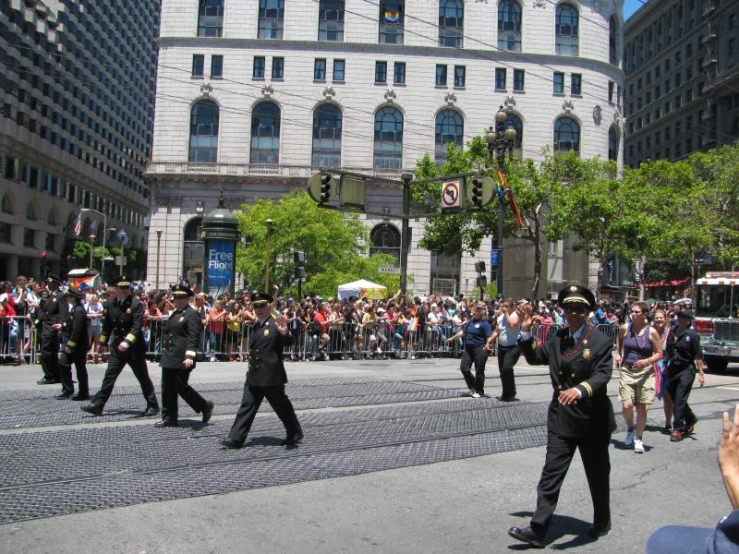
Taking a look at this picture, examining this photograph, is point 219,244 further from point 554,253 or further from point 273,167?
point 554,253

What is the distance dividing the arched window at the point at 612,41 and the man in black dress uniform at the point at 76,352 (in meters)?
54.9

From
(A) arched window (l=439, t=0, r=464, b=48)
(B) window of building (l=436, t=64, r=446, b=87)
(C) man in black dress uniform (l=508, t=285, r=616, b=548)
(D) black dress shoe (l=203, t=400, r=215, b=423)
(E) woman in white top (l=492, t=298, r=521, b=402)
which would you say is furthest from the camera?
(B) window of building (l=436, t=64, r=446, b=87)

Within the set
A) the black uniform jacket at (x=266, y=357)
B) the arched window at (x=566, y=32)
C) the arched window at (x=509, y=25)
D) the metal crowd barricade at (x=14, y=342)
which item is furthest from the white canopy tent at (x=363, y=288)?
the arched window at (x=566, y=32)

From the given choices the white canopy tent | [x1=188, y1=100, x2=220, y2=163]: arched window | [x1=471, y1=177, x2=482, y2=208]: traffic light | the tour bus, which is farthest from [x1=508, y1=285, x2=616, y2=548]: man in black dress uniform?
[x1=188, y1=100, x2=220, y2=163]: arched window

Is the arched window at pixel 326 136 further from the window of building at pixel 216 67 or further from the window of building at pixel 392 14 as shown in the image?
the window of building at pixel 216 67

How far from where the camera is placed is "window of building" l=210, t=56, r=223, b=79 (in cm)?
5378

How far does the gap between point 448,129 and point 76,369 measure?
46.8m

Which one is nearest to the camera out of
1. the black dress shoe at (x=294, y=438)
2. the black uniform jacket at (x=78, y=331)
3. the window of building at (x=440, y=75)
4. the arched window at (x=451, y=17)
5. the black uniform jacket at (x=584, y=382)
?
the black uniform jacket at (x=584, y=382)

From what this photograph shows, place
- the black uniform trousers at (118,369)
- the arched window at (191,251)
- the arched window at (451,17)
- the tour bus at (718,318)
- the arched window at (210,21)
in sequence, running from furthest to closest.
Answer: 1. the arched window at (451,17)
2. the arched window at (210,21)
3. the arched window at (191,251)
4. the tour bus at (718,318)
5. the black uniform trousers at (118,369)

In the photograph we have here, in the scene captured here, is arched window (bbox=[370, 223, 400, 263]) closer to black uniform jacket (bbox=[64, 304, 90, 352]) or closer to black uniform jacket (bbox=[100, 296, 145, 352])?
black uniform jacket (bbox=[64, 304, 90, 352])

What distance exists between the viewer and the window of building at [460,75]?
55000 millimetres

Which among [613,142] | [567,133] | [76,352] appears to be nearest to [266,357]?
[76,352]

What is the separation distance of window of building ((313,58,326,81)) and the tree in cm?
1308

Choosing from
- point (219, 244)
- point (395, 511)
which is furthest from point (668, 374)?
point (219, 244)
